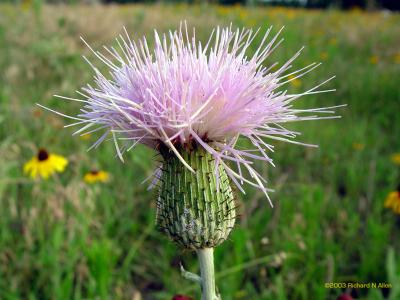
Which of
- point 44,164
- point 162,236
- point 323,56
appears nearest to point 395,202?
point 162,236

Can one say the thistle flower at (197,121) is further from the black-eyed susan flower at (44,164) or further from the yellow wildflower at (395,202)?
the yellow wildflower at (395,202)

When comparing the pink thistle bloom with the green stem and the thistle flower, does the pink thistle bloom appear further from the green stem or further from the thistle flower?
the green stem

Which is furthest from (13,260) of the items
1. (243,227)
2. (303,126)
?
(303,126)

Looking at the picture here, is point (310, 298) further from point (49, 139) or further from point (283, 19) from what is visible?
point (283, 19)

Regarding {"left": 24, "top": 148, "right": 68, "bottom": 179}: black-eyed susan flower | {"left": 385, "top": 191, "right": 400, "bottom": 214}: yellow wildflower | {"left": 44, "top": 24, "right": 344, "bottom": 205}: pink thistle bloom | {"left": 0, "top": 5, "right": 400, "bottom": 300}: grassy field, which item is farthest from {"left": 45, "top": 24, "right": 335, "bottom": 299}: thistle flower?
{"left": 385, "top": 191, "right": 400, "bottom": 214}: yellow wildflower

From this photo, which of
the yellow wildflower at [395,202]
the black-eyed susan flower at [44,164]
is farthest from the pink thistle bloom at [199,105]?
the yellow wildflower at [395,202]
